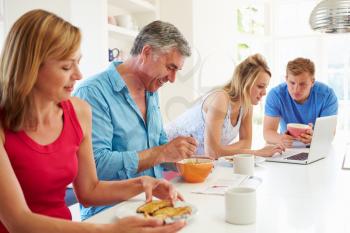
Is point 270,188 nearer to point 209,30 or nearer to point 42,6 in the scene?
point 42,6

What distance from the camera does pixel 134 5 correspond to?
3.33 metres

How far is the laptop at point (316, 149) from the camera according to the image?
5.85 feet

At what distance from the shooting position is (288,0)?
5.56 metres

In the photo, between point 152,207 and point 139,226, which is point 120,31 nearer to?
point 152,207

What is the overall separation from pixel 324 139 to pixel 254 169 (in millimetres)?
523

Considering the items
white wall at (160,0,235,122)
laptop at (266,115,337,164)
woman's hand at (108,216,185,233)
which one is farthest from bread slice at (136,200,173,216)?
white wall at (160,0,235,122)

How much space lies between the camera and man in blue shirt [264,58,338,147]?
255 cm

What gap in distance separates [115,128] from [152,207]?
582 mm

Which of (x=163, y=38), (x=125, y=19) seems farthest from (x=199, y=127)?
(x=125, y=19)

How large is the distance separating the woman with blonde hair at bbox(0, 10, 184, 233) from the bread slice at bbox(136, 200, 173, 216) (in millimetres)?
59

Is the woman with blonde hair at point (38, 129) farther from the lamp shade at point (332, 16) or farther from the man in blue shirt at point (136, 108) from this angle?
the lamp shade at point (332, 16)

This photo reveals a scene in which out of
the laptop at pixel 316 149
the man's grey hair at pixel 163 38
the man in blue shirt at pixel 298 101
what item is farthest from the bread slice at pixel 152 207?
the man in blue shirt at pixel 298 101

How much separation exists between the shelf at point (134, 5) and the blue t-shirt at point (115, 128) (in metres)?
1.71

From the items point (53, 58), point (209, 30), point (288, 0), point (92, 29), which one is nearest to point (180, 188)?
point (53, 58)
